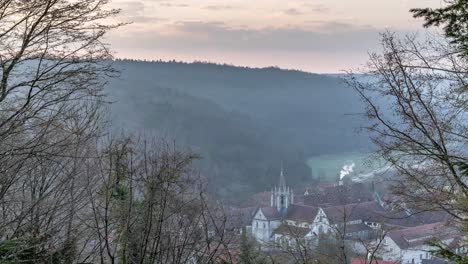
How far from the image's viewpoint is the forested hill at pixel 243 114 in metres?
72.2

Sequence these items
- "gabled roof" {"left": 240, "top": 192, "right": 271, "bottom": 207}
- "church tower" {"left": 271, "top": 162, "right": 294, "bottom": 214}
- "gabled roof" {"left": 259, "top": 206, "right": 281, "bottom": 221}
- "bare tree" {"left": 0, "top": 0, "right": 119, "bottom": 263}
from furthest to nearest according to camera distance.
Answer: "gabled roof" {"left": 240, "top": 192, "right": 271, "bottom": 207} < "church tower" {"left": 271, "top": 162, "right": 294, "bottom": 214} < "gabled roof" {"left": 259, "top": 206, "right": 281, "bottom": 221} < "bare tree" {"left": 0, "top": 0, "right": 119, "bottom": 263}

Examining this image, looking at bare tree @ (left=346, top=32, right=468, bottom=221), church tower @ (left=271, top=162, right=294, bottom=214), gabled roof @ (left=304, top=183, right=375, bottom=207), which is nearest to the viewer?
bare tree @ (left=346, top=32, right=468, bottom=221)

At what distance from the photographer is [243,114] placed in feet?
323

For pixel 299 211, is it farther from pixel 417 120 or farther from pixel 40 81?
pixel 40 81

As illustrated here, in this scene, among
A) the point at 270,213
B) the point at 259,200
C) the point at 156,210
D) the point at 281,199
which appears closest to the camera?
the point at 156,210

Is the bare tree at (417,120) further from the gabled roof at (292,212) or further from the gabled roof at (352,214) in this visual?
the gabled roof at (292,212)

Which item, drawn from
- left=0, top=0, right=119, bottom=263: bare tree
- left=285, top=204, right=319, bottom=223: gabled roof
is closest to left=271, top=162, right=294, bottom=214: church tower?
left=285, top=204, right=319, bottom=223: gabled roof

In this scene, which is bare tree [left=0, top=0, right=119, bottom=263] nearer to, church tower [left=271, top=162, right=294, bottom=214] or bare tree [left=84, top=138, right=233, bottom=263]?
bare tree [left=84, top=138, right=233, bottom=263]

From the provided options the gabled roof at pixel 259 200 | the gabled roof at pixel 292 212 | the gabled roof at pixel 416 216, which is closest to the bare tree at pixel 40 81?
the gabled roof at pixel 416 216

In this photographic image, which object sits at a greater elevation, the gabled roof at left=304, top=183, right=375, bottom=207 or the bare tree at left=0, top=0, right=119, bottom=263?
the gabled roof at left=304, top=183, right=375, bottom=207

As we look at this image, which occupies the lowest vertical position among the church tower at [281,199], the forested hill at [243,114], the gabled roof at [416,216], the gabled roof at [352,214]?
the gabled roof at [416,216]

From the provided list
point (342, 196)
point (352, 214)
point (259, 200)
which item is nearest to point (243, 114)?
point (259, 200)

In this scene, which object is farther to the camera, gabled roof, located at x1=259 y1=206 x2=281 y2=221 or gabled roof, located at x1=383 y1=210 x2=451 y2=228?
gabled roof, located at x1=259 y1=206 x2=281 y2=221

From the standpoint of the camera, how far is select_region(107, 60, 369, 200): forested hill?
72.2 metres
